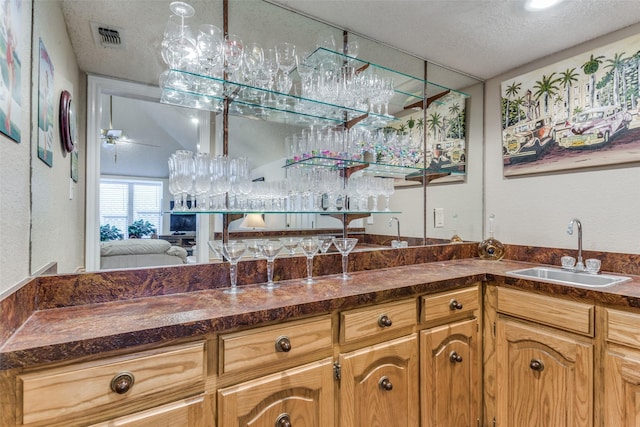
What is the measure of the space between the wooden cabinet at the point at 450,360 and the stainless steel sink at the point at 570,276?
391mm

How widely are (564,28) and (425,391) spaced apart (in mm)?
2057

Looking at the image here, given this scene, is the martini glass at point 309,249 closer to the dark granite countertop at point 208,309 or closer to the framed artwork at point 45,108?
the dark granite countertop at point 208,309

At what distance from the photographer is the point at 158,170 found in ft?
4.58

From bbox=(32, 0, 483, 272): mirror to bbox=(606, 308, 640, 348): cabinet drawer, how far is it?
3.49 ft

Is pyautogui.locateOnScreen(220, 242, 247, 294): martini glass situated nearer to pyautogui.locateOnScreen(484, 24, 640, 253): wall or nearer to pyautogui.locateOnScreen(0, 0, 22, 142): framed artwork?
pyautogui.locateOnScreen(0, 0, 22, 142): framed artwork

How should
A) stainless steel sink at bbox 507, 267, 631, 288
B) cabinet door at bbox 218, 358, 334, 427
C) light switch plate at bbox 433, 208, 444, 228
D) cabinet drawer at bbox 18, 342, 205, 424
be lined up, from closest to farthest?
cabinet drawer at bbox 18, 342, 205, 424, cabinet door at bbox 218, 358, 334, 427, stainless steel sink at bbox 507, 267, 631, 288, light switch plate at bbox 433, 208, 444, 228

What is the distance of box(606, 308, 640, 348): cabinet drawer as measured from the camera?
1.33 meters

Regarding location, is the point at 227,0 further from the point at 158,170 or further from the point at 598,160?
→ the point at 598,160

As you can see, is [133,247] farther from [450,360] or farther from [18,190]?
[450,360]

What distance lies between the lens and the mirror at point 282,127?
1343mm

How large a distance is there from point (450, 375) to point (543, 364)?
1.45ft

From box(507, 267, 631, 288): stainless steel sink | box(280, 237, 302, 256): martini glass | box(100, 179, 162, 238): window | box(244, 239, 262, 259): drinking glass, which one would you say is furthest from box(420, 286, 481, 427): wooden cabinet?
box(100, 179, 162, 238): window

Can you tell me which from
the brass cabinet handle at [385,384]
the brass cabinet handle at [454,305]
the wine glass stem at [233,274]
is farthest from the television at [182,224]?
the brass cabinet handle at [454,305]

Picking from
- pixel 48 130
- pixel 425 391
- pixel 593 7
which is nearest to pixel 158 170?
pixel 48 130
